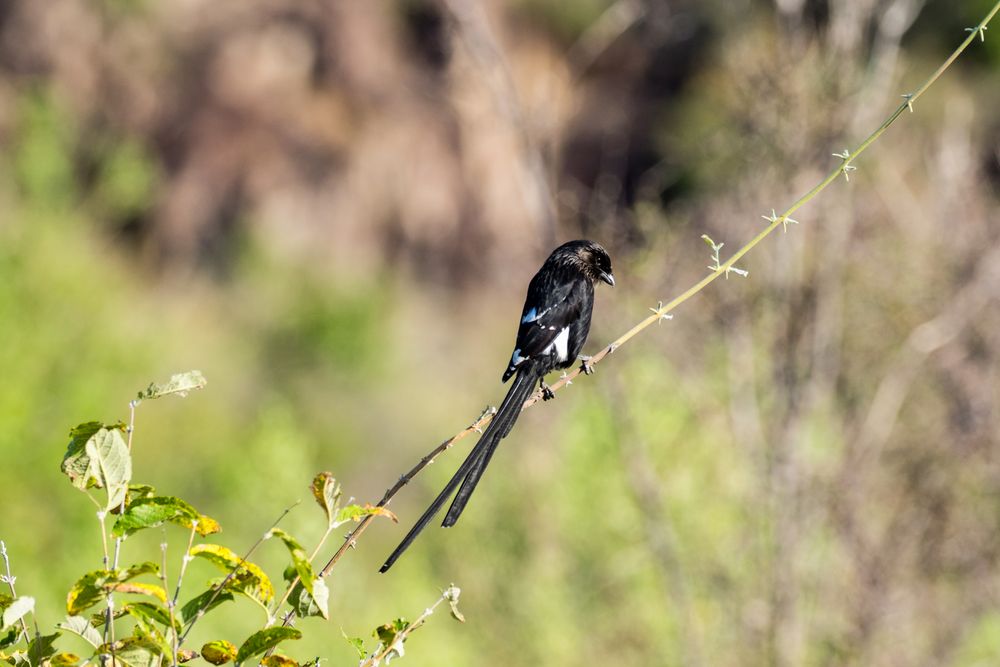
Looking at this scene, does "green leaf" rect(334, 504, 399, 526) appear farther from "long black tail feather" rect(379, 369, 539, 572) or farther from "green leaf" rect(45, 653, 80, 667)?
"green leaf" rect(45, 653, 80, 667)

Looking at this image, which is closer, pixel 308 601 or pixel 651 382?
pixel 308 601

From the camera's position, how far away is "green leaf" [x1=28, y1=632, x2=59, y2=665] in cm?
174

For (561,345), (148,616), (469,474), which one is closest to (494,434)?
(469,474)

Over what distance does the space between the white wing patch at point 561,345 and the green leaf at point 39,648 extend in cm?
213

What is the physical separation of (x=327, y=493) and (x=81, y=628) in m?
0.42

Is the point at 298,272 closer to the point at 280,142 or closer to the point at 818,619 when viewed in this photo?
the point at 280,142

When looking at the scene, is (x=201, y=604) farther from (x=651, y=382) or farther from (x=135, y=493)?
(x=651, y=382)

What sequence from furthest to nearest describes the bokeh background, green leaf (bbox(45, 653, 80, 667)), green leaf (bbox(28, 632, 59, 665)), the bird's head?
the bokeh background → the bird's head → green leaf (bbox(45, 653, 80, 667)) → green leaf (bbox(28, 632, 59, 665))

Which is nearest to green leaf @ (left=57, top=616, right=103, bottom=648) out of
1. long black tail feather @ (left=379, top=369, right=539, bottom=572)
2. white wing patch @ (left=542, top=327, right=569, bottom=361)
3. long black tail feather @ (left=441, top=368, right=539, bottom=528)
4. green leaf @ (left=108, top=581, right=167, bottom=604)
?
green leaf @ (left=108, top=581, right=167, bottom=604)

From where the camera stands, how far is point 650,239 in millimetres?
7980

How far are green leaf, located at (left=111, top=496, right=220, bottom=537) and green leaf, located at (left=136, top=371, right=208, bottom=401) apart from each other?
15 cm

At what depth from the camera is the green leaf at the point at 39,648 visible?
174 cm

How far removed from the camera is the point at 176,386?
1.77 metres

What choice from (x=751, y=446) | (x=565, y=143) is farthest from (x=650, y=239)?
(x=565, y=143)
